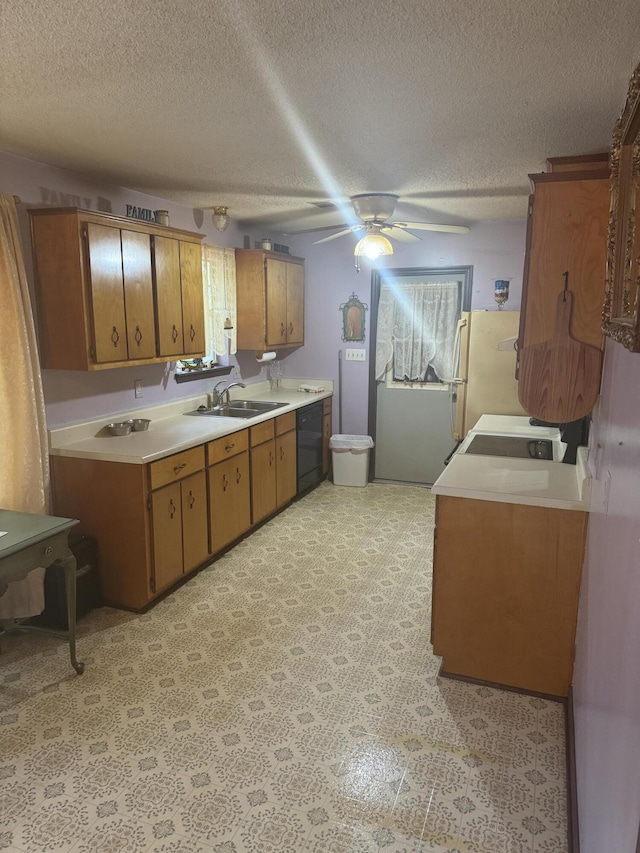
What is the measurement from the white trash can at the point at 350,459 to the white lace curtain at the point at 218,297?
135cm

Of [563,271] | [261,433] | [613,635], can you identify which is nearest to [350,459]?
[261,433]

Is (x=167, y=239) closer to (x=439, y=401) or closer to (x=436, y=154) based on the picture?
(x=436, y=154)

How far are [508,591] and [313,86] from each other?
2087 mm

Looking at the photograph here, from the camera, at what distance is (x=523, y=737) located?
224cm

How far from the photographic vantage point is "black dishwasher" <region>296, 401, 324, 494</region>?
4.92 metres

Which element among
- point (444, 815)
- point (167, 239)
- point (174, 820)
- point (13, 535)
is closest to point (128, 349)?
point (167, 239)

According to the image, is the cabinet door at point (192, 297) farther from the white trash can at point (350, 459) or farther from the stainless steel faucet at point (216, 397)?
the white trash can at point (350, 459)

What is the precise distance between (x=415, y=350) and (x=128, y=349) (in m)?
2.81

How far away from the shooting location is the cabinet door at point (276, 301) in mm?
4832

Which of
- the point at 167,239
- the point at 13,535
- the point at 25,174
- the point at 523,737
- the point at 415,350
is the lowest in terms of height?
the point at 523,737

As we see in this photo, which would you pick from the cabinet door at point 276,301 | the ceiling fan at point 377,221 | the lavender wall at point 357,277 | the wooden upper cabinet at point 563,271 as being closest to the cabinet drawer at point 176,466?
the ceiling fan at point 377,221

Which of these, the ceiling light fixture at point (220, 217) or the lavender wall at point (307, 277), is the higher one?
the ceiling light fixture at point (220, 217)

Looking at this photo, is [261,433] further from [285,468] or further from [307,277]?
[307,277]

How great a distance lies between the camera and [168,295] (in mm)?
3574
